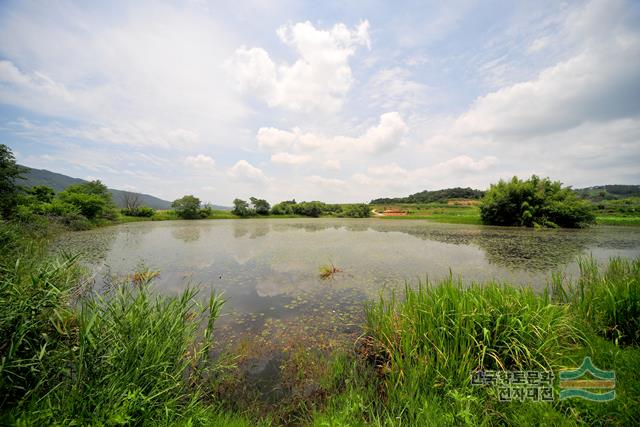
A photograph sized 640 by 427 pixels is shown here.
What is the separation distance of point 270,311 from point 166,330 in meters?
3.09

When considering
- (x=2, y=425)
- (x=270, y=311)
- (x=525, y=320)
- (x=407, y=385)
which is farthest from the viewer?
(x=270, y=311)

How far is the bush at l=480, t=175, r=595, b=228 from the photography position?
2608cm

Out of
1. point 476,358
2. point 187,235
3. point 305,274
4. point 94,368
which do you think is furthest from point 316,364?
point 187,235

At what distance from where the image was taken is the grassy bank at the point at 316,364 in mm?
2143

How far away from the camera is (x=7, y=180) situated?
41.7ft

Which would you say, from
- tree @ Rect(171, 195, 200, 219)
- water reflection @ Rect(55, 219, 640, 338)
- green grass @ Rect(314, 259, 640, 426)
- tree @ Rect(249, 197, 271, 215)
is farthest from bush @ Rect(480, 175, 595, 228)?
tree @ Rect(171, 195, 200, 219)

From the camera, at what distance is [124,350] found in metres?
2.43

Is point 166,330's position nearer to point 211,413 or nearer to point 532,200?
point 211,413

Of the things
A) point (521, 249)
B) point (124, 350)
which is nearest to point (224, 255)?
point (124, 350)

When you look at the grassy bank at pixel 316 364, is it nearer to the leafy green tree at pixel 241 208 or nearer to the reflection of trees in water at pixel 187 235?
the reflection of trees in water at pixel 187 235

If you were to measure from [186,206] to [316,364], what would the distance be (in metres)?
51.3

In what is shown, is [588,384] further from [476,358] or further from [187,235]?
[187,235]

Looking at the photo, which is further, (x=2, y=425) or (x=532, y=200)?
(x=532, y=200)

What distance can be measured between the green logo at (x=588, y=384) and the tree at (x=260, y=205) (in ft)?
194
